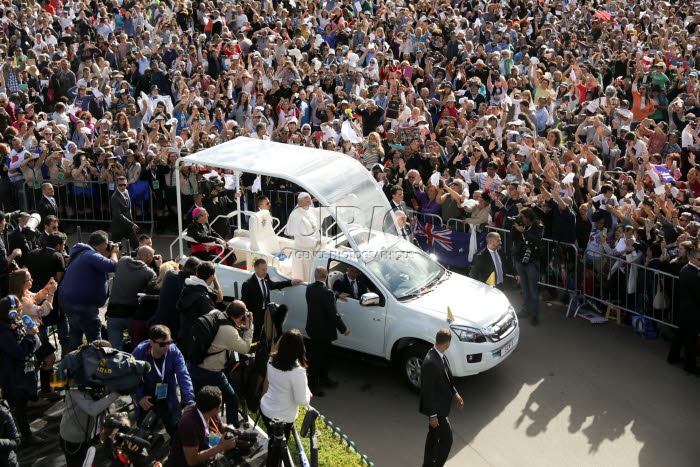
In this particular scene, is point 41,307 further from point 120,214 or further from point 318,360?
point 120,214

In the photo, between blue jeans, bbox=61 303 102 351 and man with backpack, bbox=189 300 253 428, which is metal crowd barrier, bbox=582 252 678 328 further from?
blue jeans, bbox=61 303 102 351

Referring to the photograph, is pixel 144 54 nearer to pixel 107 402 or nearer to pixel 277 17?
pixel 277 17

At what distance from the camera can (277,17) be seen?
26.1 meters

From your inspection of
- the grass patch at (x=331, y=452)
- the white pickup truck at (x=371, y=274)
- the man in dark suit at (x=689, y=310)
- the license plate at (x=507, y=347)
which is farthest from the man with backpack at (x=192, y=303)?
the man in dark suit at (x=689, y=310)

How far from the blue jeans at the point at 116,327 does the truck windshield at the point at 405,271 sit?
10.3 feet

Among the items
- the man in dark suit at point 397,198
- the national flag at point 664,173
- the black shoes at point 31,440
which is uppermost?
the national flag at point 664,173

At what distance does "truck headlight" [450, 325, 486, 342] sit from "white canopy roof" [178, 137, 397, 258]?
1.83m

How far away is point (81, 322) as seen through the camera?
10430mm

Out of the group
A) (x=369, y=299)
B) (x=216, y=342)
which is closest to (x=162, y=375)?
(x=216, y=342)

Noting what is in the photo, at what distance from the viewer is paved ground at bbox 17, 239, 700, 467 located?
9664mm

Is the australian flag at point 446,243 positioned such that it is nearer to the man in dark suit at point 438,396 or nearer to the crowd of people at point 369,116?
the crowd of people at point 369,116

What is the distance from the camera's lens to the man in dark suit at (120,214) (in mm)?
14531

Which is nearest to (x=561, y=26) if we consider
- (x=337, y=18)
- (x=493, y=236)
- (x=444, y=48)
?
(x=444, y=48)

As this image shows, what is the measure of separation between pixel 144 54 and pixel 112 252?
46.1 ft
